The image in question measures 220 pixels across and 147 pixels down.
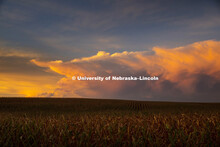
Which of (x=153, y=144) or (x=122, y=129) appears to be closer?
(x=153, y=144)

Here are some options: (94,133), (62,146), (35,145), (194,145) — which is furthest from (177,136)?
(35,145)

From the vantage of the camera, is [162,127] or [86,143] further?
[162,127]

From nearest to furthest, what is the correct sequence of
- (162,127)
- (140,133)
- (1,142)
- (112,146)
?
(112,146) → (1,142) → (140,133) → (162,127)

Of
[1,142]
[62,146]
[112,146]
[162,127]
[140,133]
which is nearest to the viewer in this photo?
[62,146]

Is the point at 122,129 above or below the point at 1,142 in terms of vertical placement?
above

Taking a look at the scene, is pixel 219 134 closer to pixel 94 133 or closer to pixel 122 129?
pixel 122 129

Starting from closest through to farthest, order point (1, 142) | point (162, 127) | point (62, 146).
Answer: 1. point (62, 146)
2. point (1, 142)
3. point (162, 127)

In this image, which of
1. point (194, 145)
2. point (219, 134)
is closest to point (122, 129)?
point (194, 145)

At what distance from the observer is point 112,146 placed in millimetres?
3971

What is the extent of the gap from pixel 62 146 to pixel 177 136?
2.67 metres

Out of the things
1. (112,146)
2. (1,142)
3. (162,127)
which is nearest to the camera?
(112,146)

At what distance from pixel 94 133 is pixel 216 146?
9.51ft

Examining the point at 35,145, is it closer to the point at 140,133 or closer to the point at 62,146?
the point at 62,146

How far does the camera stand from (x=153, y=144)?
159 inches
